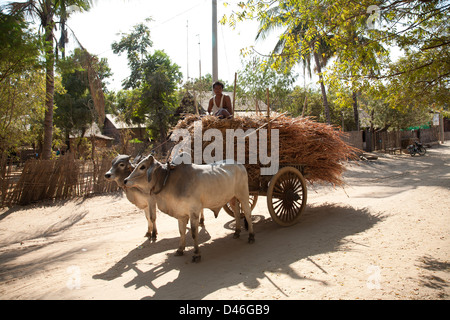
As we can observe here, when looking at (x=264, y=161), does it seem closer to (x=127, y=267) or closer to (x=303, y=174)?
(x=303, y=174)

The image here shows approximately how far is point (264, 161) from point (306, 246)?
1.81 metres

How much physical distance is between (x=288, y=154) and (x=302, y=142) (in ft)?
1.24

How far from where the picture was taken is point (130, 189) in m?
6.01

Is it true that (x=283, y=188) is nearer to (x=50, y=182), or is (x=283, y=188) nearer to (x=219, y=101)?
(x=219, y=101)

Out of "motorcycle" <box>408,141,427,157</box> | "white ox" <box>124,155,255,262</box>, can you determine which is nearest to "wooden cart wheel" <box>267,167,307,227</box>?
"white ox" <box>124,155,255,262</box>

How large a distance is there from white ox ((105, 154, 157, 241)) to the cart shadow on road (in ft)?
1.38

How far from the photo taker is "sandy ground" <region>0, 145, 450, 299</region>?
3.79 metres

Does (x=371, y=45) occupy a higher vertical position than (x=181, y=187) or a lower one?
higher

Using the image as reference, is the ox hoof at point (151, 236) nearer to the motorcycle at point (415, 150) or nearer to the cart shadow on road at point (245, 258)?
the cart shadow on road at point (245, 258)

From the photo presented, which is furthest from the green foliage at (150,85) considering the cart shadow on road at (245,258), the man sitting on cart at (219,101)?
the cart shadow on road at (245,258)

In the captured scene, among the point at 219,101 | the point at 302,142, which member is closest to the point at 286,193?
the point at 302,142

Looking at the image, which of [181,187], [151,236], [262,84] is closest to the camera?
[181,187]

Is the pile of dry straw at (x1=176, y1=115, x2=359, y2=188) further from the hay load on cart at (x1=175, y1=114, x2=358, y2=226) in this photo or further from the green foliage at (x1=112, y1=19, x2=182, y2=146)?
the green foliage at (x1=112, y1=19, x2=182, y2=146)

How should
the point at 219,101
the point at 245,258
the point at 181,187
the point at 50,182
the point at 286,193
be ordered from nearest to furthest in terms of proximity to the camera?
the point at 181,187 → the point at 245,258 → the point at 286,193 → the point at 219,101 → the point at 50,182
